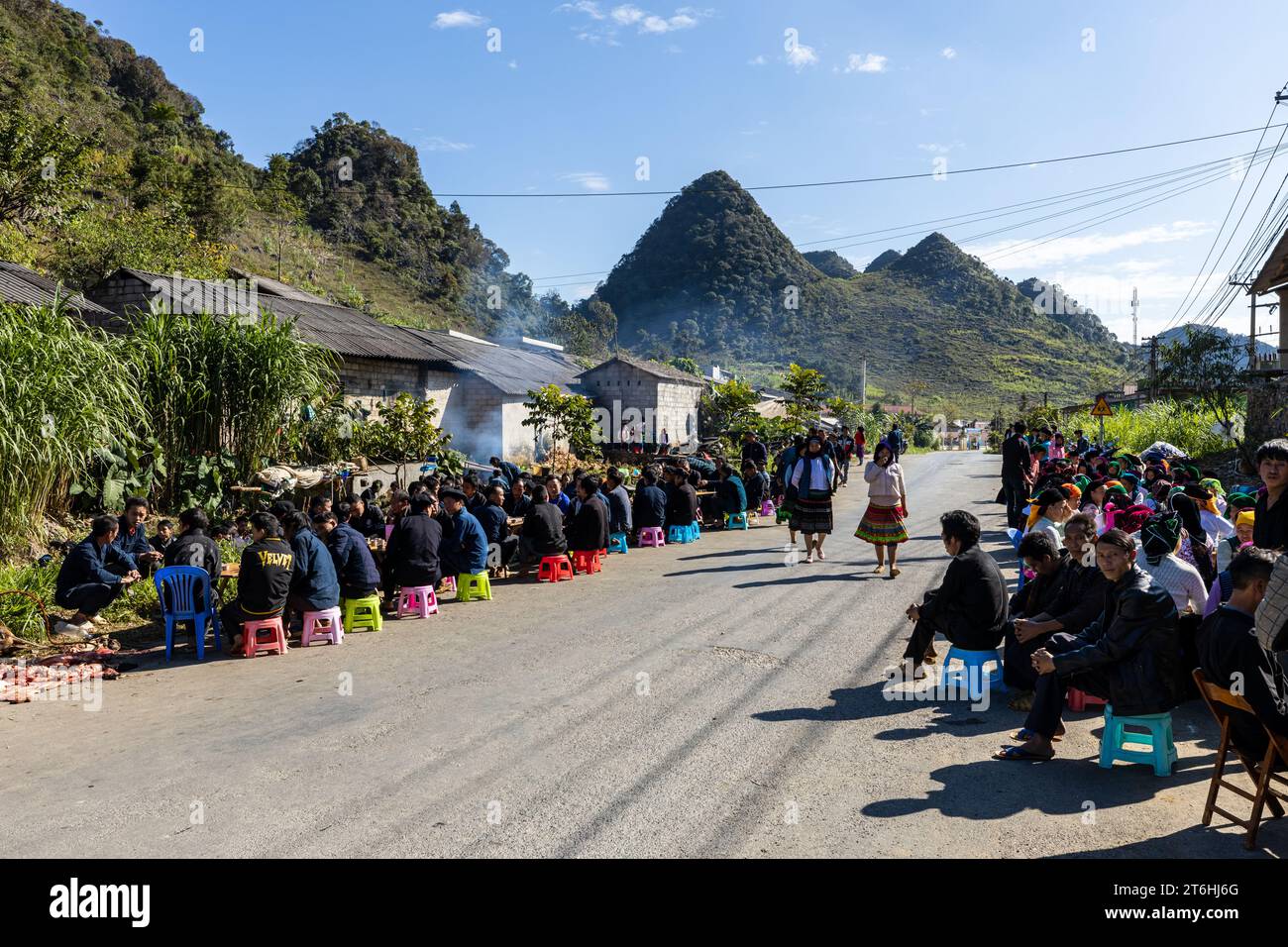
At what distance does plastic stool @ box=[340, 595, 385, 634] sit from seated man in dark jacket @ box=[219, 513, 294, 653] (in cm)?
98

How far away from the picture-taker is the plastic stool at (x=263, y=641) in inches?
337

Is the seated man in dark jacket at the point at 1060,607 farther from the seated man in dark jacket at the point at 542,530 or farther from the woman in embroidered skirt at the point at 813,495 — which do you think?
the seated man in dark jacket at the point at 542,530

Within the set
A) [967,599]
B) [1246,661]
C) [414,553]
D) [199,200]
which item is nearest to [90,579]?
[414,553]

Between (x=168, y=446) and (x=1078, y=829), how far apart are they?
13515mm

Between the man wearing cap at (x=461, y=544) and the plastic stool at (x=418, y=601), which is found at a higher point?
the man wearing cap at (x=461, y=544)

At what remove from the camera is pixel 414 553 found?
1021 centimetres

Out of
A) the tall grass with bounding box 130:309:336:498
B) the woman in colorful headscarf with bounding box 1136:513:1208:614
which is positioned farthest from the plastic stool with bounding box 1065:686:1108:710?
the tall grass with bounding box 130:309:336:498

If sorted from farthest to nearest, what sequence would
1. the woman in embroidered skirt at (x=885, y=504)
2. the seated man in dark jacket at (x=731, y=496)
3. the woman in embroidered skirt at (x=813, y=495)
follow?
the seated man in dark jacket at (x=731, y=496) < the woman in embroidered skirt at (x=813, y=495) < the woman in embroidered skirt at (x=885, y=504)

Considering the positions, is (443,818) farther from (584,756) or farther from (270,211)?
(270,211)

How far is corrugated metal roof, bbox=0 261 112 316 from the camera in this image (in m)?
14.3

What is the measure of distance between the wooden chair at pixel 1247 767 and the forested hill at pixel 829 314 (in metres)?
92.0

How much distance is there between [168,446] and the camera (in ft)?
44.9

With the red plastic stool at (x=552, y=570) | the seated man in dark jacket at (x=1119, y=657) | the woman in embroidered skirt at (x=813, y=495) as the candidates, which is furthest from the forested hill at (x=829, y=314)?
the seated man in dark jacket at (x=1119, y=657)
